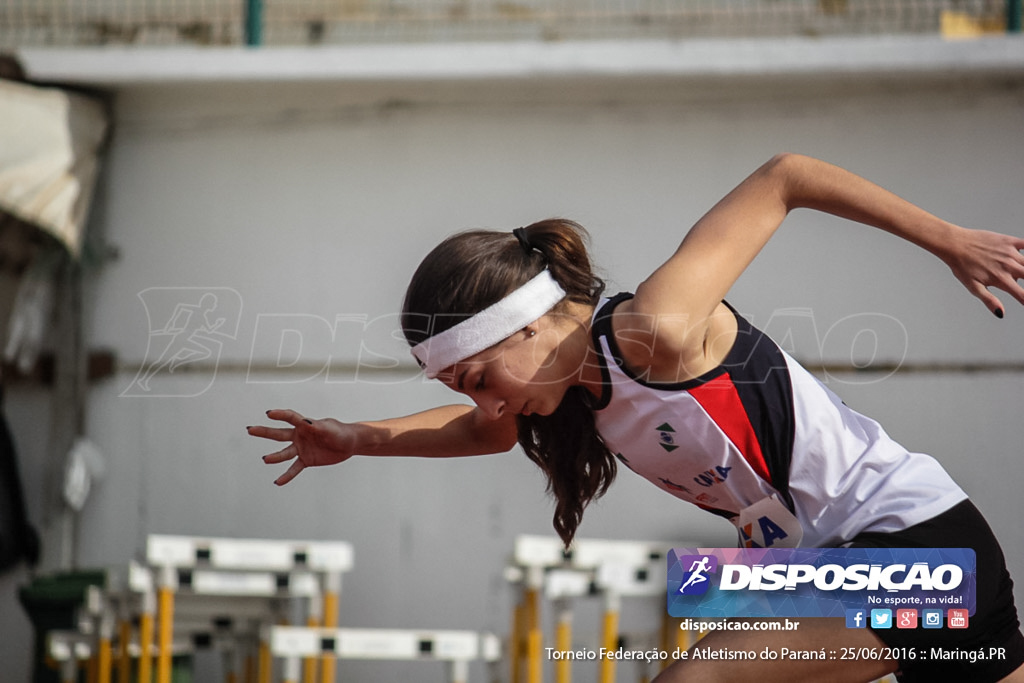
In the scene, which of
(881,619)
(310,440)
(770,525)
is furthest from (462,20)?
(881,619)

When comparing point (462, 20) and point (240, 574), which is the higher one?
point (462, 20)

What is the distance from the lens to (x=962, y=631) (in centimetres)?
133

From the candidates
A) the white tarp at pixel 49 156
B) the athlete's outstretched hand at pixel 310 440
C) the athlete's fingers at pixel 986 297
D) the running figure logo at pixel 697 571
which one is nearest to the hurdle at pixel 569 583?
the running figure logo at pixel 697 571

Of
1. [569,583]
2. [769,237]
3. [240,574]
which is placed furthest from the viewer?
[240,574]

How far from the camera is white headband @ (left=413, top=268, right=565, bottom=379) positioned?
1.33m

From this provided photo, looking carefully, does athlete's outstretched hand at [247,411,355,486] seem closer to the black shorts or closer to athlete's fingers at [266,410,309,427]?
athlete's fingers at [266,410,309,427]

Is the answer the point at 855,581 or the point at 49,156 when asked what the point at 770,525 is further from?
the point at 49,156

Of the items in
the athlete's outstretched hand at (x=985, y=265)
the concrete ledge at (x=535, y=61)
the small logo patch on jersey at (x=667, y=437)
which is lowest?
the small logo patch on jersey at (x=667, y=437)

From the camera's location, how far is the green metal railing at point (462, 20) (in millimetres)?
3768

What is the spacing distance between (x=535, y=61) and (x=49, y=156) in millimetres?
1811

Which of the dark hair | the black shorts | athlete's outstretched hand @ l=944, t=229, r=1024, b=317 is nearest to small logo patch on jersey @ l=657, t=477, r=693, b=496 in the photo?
the dark hair

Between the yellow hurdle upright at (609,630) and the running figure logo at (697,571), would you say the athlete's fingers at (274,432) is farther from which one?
the yellow hurdle upright at (609,630)

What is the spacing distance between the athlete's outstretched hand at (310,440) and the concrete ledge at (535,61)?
7.75 ft

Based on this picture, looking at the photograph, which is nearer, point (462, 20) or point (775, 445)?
point (775, 445)
